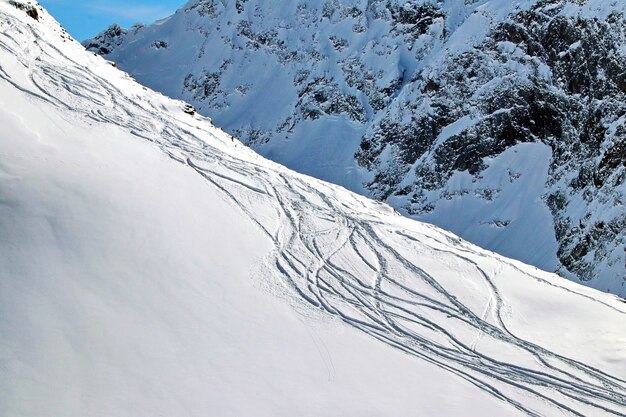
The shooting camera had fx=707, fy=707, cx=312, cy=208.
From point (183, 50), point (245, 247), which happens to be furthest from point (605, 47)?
point (183, 50)

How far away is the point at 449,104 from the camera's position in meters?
63.7

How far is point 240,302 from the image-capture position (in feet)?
37.6

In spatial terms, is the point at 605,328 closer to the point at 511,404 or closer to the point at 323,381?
the point at 511,404

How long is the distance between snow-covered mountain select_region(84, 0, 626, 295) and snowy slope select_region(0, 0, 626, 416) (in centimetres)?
3041

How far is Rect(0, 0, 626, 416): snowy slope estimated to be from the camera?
9.21 m

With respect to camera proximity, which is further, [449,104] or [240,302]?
[449,104]

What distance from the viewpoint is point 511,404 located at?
10.1 metres

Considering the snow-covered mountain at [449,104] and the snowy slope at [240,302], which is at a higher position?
the snow-covered mountain at [449,104]

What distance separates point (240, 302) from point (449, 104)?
180 feet

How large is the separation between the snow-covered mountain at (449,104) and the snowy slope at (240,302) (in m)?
30.4

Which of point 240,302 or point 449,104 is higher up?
point 449,104

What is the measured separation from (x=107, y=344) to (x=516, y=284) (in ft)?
28.1

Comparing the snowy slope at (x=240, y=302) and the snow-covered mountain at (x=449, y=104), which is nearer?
the snowy slope at (x=240, y=302)

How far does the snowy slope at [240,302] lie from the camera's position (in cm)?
921
